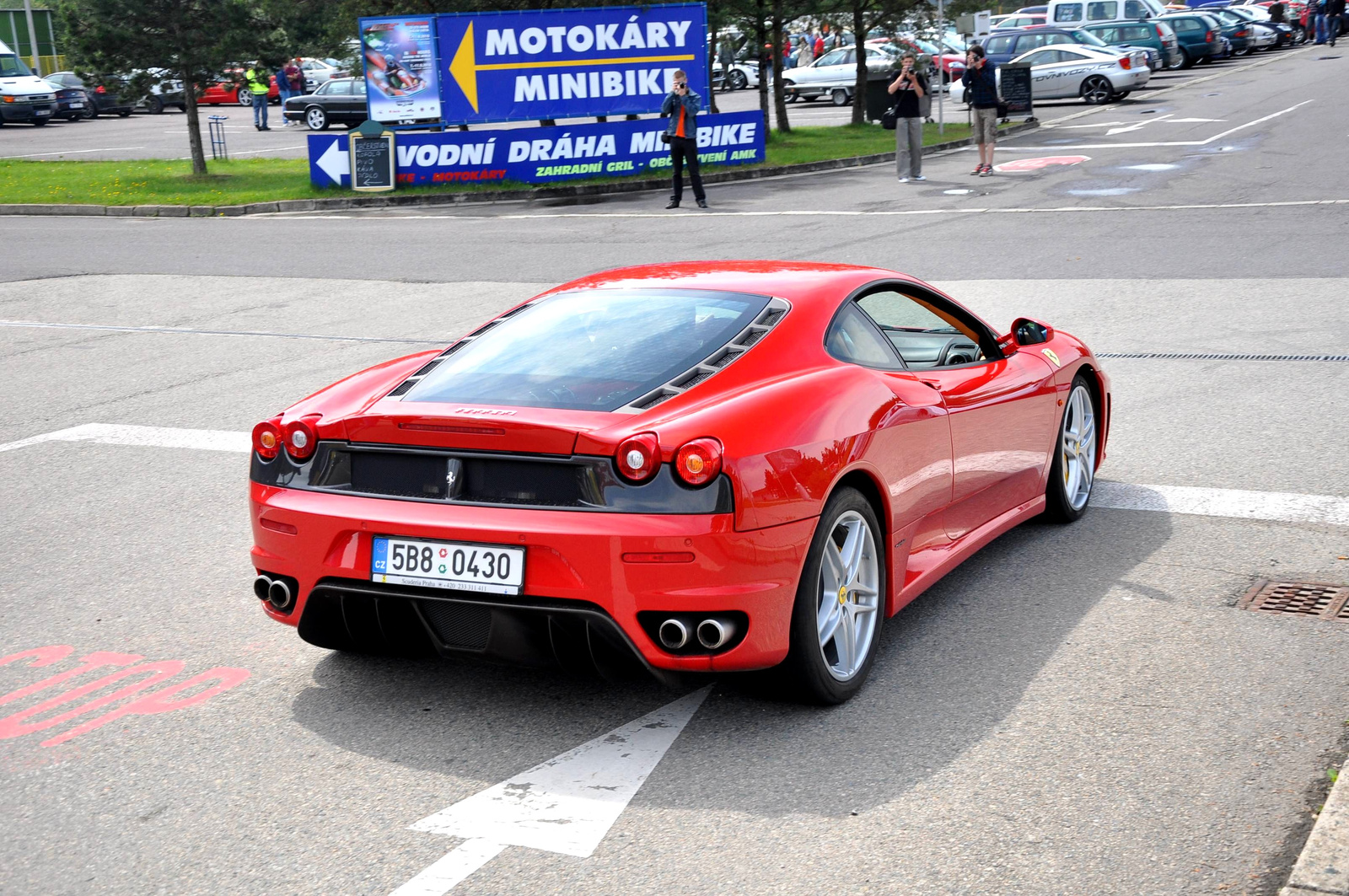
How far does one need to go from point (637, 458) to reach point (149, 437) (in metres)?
5.41

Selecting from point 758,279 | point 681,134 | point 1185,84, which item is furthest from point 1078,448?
point 1185,84

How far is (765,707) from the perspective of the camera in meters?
4.50

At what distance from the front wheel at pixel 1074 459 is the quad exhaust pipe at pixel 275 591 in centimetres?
329

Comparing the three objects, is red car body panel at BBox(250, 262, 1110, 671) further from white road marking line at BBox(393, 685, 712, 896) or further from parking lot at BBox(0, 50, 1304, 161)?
parking lot at BBox(0, 50, 1304, 161)

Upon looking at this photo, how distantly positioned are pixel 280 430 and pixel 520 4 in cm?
2828

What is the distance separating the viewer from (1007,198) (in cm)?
1995

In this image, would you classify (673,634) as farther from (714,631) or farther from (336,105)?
(336,105)

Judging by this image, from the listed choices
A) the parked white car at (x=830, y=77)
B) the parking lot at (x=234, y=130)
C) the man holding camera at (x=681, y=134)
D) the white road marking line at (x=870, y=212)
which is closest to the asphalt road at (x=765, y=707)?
the white road marking line at (x=870, y=212)

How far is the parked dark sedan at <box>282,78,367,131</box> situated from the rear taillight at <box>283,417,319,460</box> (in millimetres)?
40314

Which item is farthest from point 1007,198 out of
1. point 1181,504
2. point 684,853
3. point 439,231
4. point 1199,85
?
point 1199,85

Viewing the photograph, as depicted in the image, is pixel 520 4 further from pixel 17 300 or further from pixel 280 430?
pixel 280 430

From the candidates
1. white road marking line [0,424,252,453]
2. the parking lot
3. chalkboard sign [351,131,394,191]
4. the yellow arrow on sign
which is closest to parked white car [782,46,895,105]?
the parking lot

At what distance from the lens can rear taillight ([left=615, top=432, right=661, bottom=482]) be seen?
4.05 meters

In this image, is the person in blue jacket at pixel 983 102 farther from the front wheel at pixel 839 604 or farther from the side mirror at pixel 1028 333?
the front wheel at pixel 839 604
